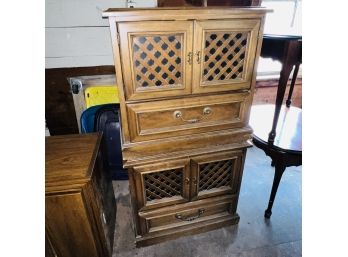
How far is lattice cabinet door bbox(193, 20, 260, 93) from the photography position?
0.96 m

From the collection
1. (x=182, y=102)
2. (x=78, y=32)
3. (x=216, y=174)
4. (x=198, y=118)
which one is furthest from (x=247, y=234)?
(x=78, y=32)

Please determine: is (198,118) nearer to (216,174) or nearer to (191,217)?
(216,174)

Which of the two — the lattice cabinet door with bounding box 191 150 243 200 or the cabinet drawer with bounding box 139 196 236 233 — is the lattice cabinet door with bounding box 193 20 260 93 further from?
the cabinet drawer with bounding box 139 196 236 233

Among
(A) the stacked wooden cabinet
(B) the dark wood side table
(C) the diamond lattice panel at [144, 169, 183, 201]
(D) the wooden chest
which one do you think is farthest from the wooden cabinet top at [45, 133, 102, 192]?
(B) the dark wood side table

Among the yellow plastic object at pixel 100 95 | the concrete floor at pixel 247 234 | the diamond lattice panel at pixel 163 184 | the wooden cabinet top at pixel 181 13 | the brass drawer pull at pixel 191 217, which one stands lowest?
the concrete floor at pixel 247 234

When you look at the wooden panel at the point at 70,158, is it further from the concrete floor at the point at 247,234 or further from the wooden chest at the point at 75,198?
the concrete floor at the point at 247,234

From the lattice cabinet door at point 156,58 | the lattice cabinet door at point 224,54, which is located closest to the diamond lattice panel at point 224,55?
the lattice cabinet door at point 224,54

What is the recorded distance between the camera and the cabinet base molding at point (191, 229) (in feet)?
4.86

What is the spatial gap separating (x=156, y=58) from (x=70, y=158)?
71cm

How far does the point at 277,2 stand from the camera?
2172mm

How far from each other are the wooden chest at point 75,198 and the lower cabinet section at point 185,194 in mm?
222
